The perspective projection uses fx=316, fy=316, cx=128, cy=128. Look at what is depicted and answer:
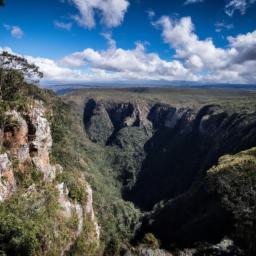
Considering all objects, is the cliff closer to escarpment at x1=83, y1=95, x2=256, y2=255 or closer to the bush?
escarpment at x1=83, y1=95, x2=256, y2=255

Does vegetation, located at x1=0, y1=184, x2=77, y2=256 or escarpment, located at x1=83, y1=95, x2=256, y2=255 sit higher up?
vegetation, located at x1=0, y1=184, x2=77, y2=256

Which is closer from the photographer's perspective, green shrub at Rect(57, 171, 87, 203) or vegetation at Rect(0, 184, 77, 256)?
vegetation at Rect(0, 184, 77, 256)

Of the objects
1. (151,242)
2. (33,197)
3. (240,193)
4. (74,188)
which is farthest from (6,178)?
(151,242)

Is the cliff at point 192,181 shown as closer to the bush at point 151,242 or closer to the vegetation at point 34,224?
the bush at point 151,242

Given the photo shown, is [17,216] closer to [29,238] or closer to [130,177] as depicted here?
[29,238]

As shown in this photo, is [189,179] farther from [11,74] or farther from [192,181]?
[11,74]

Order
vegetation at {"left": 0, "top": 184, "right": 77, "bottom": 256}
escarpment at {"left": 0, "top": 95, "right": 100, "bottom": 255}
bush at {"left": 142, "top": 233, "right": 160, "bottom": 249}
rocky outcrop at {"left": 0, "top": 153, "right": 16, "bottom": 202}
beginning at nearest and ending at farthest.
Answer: vegetation at {"left": 0, "top": 184, "right": 77, "bottom": 256}, escarpment at {"left": 0, "top": 95, "right": 100, "bottom": 255}, rocky outcrop at {"left": 0, "top": 153, "right": 16, "bottom": 202}, bush at {"left": 142, "top": 233, "right": 160, "bottom": 249}

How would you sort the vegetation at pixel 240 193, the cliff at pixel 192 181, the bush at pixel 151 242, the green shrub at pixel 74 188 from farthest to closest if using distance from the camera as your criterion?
the cliff at pixel 192 181, the bush at pixel 151 242, the green shrub at pixel 74 188, the vegetation at pixel 240 193

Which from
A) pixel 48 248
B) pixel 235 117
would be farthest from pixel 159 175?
pixel 48 248

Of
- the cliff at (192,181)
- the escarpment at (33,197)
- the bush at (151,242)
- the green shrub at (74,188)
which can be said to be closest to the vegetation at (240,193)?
the cliff at (192,181)

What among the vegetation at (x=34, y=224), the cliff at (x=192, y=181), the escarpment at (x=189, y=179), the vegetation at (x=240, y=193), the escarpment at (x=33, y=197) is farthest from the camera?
the escarpment at (x=189, y=179)

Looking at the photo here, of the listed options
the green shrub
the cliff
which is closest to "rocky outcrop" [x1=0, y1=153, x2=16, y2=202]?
the green shrub
